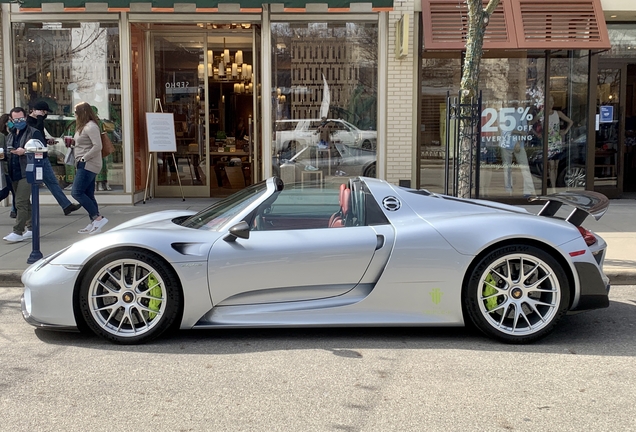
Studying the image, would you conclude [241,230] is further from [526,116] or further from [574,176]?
[574,176]

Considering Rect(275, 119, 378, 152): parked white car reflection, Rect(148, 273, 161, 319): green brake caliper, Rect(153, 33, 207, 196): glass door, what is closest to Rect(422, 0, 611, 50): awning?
Rect(275, 119, 378, 152): parked white car reflection

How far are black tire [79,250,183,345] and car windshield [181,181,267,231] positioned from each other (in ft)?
1.75

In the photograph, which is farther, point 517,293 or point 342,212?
point 342,212

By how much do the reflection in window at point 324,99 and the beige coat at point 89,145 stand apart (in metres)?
3.46

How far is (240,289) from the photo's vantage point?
488cm

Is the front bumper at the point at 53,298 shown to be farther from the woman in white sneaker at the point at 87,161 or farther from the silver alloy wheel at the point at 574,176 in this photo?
the silver alloy wheel at the point at 574,176

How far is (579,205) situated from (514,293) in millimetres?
1002

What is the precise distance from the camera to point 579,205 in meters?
5.38

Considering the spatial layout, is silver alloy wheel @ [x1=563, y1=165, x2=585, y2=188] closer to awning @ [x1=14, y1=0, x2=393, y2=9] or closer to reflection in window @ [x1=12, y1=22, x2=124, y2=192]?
awning @ [x1=14, y1=0, x2=393, y2=9]

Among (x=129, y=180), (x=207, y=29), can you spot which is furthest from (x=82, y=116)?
(x=207, y=29)

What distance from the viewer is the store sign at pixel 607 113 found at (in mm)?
12984

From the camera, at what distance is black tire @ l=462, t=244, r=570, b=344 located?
193 inches

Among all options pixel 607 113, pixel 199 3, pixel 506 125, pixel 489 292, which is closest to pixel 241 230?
pixel 489 292

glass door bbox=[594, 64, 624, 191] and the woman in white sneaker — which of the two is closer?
the woman in white sneaker
